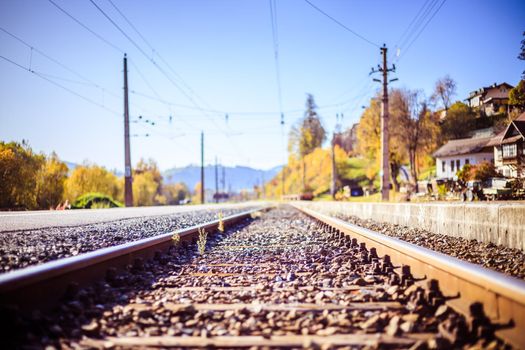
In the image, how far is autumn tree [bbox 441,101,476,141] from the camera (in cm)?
3229

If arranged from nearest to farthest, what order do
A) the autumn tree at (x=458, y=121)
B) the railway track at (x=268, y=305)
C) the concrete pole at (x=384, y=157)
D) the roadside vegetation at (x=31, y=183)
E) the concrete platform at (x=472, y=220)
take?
1. the railway track at (x=268, y=305)
2. the concrete platform at (x=472, y=220)
3. the roadside vegetation at (x=31, y=183)
4. the concrete pole at (x=384, y=157)
5. the autumn tree at (x=458, y=121)

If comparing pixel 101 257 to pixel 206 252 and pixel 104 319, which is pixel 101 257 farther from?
pixel 206 252

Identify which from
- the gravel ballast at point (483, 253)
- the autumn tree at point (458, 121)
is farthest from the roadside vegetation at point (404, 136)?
the gravel ballast at point (483, 253)

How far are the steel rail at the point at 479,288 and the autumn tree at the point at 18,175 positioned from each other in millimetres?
13705

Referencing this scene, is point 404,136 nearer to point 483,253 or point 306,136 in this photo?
point 483,253

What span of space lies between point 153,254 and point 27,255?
5.06 feet

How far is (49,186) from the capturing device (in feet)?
70.1

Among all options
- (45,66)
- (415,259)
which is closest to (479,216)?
(415,259)

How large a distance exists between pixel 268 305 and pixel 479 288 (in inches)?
55.2

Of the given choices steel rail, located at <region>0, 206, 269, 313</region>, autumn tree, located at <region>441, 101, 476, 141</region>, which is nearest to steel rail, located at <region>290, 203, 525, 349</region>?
steel rail, located at <region>0, 206, 269, 313</region>

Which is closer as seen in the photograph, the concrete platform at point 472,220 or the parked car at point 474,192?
the concrete platform at point 472,220

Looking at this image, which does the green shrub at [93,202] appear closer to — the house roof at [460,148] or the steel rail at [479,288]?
the steel rail at [479,288]

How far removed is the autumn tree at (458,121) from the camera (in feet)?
106

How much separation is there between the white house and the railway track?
47.1m
